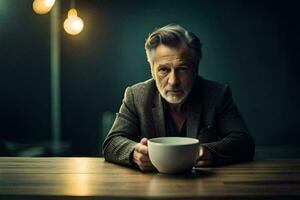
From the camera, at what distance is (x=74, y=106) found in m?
5.74

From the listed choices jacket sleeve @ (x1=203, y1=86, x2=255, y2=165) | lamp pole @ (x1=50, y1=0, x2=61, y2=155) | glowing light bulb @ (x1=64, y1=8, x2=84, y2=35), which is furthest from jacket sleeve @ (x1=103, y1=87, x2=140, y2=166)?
lamp pole @ (x1=50, y1=0, x2=61, y2=155)

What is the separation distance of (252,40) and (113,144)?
14.5ft

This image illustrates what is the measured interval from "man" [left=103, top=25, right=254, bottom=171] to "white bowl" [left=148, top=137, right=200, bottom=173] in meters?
0.49

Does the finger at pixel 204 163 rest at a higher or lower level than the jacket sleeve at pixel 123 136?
lower

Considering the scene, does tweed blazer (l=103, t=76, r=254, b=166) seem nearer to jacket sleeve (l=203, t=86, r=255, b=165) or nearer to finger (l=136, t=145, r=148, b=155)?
jacket sleeve (l=203, t=86, r=255, b=165)

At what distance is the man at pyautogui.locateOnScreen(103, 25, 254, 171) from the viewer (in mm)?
1915

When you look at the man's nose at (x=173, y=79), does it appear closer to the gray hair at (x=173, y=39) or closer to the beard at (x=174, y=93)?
the beard at (x=174, y=93)

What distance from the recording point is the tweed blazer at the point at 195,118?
5.85 feet

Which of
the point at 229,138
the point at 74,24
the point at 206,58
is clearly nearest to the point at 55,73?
the point at 74,24

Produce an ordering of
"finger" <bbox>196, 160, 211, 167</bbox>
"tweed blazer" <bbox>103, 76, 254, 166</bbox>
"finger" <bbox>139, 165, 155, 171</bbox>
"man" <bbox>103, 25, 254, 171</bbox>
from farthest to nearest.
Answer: "man" <bbox>103, 25, 254, 171</bbox> → "tweed blazer" <bbox>103, 76, 254, 166</bbox> → "finger" <bbox>196, 160, 211, 167</bbox> → "finger" <bbox>139, 165, 155, 171</bbox>

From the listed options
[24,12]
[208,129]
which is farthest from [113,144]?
[24,12]

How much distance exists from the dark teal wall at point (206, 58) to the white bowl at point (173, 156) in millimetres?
4403

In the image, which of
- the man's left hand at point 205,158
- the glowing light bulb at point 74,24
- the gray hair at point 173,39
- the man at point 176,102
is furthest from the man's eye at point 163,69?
the glowing light bulb at point 74,24

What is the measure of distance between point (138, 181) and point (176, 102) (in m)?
0.75
